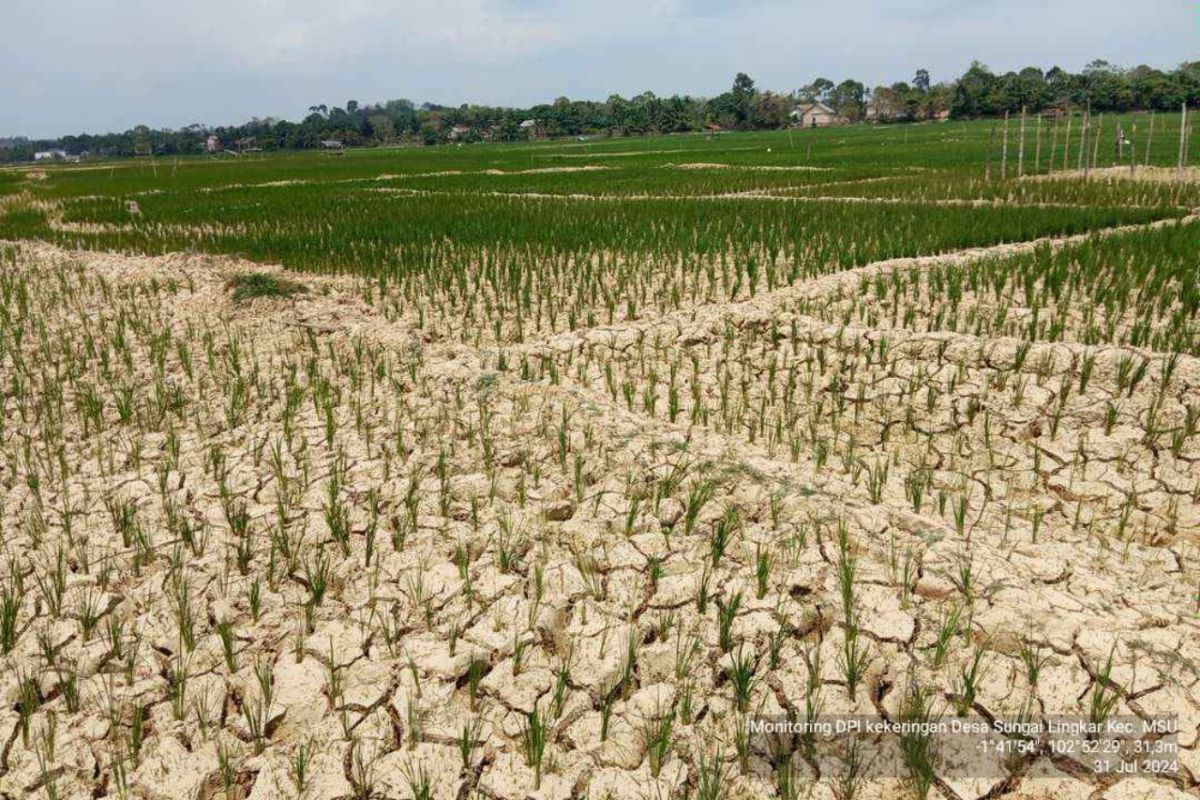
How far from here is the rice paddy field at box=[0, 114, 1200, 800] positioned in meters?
2.57

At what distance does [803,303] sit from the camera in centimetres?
770


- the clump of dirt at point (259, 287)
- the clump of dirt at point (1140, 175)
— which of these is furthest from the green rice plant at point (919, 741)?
the clump of dirt at point (1140, 175)

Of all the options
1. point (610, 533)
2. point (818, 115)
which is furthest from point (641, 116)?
point (610, 533)

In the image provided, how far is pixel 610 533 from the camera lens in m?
3.77

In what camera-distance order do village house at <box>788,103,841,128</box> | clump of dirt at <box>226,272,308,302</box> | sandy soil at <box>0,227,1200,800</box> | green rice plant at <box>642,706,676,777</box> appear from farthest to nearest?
village house at <box>788,103,841,128</box>
clump of dirt at <box>226,272,308,302</box>
sandy soil at <box>0,227,1200,800</box>
green rice plant at <box>642,706,676,777</box>

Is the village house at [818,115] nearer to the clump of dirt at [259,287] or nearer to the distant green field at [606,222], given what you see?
the distant green field at [606,222]

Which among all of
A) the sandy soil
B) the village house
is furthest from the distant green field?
the village house

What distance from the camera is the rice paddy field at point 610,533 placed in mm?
2570

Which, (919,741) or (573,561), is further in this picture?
(573,561)

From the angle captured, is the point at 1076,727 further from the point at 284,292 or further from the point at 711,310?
the point at 284,292

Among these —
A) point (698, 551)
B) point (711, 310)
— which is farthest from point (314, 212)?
point (698, 551)

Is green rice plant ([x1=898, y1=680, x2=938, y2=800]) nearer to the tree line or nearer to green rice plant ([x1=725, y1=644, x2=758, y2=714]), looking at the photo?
green rice plant ([x1=725, y1=644, x2=758, y2=714])

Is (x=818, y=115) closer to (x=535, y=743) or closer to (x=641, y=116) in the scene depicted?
(x=641, y=116)

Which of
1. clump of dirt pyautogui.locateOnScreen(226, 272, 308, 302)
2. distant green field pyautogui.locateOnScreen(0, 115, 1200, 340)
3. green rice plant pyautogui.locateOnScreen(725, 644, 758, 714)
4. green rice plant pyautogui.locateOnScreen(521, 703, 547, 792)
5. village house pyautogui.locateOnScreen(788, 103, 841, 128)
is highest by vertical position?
village house pyautogui.locateOnScreen(788, 103, 841, 128)
